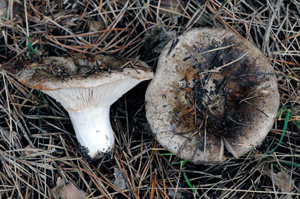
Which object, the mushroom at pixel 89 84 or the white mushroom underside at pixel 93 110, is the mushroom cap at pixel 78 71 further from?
the white mushroom underside at pixel 93 110

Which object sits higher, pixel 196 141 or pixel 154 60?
pixel 154 60

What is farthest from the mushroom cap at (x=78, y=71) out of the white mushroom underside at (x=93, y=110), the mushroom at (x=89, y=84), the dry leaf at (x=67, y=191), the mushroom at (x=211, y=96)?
the dry leaf at (x=67, y=191)

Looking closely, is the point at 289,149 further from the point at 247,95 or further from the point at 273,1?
the point at 273,1

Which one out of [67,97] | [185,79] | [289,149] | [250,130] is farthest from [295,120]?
[67,97]

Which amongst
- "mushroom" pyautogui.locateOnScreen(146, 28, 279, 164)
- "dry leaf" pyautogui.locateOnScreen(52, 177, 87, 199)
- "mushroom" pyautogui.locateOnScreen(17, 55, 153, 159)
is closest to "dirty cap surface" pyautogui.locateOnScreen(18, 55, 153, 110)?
"mushroom" pyautogui.locateOnScreen(17, 55, 153, 159)

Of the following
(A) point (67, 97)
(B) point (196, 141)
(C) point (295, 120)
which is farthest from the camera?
(C) point (295, 120)

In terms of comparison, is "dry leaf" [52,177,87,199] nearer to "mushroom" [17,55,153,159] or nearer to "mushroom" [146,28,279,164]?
"mushroom" [17,55,153,159]

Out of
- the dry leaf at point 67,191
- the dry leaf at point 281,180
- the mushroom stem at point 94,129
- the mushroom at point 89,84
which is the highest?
the mushroom at point 89,84
